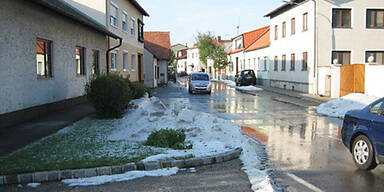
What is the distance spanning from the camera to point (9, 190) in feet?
18.1

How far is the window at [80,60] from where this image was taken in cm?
1678

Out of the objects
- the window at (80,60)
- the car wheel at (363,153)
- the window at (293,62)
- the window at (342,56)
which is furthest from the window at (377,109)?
the window at (293,62)

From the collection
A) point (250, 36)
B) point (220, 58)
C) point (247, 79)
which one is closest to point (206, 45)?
point (220, 58)

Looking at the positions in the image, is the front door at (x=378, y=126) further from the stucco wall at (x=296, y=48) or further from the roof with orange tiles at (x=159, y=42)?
the roof with orange tiles at (x=159, y=42)

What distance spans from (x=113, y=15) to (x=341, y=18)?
16081mm

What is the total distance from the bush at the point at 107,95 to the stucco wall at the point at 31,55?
1.67 m

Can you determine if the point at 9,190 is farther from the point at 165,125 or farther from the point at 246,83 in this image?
the point at 246,83

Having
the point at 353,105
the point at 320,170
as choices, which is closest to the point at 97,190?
the point at 320,170

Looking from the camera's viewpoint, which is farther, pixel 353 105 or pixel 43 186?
pixel 353 105

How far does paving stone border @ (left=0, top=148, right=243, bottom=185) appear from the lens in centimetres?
589

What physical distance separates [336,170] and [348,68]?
1663 cm

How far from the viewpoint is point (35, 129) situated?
9.77m

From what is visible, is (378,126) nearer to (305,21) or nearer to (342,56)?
(342,56)

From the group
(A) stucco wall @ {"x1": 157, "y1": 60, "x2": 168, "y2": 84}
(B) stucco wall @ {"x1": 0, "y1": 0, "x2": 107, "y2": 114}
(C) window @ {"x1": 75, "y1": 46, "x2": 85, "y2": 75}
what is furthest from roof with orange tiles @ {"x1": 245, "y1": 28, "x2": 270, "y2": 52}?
(B) stucco wall @ {"x1": 0, "y1": 0, "x2": 107, "y2": 114}
